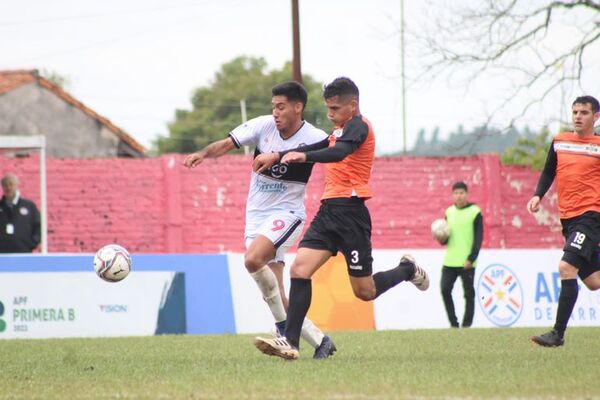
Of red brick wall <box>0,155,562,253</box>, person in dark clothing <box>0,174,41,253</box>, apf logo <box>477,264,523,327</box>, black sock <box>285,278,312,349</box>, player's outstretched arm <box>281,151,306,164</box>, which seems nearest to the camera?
player's outstretched arm <box>281,151,306,164</box>

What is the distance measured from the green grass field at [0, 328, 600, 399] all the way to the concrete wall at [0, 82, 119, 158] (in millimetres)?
25638

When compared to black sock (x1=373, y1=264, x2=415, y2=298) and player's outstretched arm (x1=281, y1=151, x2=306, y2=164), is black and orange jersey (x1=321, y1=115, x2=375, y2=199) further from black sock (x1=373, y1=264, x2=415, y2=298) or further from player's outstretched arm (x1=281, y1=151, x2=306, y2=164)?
black sock (x1=373, y1=264, x2=415, y2=298)

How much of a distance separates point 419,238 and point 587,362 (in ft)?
49.8

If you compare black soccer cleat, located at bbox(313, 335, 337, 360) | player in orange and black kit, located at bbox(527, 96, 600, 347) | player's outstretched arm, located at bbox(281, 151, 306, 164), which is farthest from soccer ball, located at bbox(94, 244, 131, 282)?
player in orange and black kit, located at bbox(527, 96, 600, 347)

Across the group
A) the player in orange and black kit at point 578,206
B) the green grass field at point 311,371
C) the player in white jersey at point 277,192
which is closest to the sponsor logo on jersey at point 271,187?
the player in white jersey at point 277,192

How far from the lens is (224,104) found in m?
73.6

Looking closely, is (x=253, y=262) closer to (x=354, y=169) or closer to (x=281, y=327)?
(x=281, y=327)

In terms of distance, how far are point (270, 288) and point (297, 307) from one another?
708mm

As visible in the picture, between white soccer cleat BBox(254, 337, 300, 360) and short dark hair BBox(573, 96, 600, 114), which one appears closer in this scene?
white soccer cleat BBox(254, 337, 300, 360)

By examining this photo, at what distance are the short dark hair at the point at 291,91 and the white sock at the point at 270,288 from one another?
1.42 metres

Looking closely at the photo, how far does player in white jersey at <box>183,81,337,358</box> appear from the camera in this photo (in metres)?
9.73

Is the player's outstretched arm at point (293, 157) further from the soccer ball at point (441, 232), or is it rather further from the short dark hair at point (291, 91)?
the soccer ball at point (441, 232)

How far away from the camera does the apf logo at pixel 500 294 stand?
17281 mm

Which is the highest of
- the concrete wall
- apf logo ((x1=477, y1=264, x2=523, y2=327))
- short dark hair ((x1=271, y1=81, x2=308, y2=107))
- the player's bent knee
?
the concrete wall
